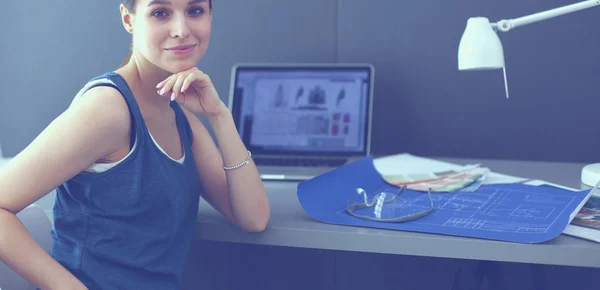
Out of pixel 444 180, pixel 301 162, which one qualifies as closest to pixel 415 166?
pixel 444 180

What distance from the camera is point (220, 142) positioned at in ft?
3.91

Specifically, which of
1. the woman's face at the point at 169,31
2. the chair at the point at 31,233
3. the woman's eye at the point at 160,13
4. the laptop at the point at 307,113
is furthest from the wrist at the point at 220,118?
the laptop at the point at 307,113

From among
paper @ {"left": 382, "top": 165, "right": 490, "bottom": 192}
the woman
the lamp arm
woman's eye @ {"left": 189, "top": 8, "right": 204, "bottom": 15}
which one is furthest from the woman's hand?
the lamp arm

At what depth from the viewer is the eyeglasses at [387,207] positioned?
1168 mm

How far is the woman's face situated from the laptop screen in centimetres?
58

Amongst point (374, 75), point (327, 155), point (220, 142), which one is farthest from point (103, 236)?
point (374, 75)

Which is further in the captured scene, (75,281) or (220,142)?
(220,142)

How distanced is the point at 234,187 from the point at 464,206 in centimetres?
46

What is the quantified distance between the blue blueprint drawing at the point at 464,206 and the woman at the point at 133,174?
144 mm

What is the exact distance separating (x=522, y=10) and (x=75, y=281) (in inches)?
51.6

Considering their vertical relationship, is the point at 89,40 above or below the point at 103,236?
above

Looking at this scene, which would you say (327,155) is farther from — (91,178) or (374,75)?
(91,178)

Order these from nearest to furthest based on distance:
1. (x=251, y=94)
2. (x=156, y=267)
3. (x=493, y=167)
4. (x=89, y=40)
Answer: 1. (x=156, y=267)
2. (x=493, y=167)
3. (x=251, y=94)
4. (x=89, y=40)

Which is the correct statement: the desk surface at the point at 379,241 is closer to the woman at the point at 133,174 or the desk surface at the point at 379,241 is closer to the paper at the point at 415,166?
the woman at the point at 133,174
